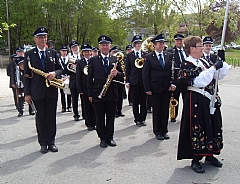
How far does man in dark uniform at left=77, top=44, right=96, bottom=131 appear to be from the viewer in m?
8.22

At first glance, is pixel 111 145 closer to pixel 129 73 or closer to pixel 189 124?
pixel 189 124

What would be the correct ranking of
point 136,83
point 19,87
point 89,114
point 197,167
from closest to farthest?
point 197,167
point 89,114
point 136,83
point 19,87

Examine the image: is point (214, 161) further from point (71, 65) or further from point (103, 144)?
point (71, 65)

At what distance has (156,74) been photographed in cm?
695

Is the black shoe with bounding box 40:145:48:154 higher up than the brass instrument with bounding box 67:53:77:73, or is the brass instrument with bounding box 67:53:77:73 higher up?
the brass instrument with bounding box 67:53:77:73

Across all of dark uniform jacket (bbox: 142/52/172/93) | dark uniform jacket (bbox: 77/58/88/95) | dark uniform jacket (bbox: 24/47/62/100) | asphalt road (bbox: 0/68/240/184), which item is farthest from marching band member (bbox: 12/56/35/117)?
dark uniform jacket (bbox: 142/52/172/93)

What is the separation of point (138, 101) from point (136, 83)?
471 millimetres

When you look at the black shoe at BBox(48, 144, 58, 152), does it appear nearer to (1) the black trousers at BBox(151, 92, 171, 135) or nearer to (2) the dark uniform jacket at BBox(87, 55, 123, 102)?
(2) the dark uniform jacket at BBox(87, 55, 123, 102)

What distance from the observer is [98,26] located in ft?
128

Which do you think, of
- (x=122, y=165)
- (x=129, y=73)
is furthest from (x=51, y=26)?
(x=122, y=165)

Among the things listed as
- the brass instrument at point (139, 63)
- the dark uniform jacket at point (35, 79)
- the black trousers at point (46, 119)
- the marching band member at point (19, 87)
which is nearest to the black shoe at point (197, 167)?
the black trousers at point (46, 119)

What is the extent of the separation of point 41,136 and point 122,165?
1831 millimetres

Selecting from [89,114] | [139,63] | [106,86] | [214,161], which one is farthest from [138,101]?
[214,161]

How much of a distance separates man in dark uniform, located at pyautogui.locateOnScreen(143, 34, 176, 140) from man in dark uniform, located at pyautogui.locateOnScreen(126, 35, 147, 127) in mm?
1359
